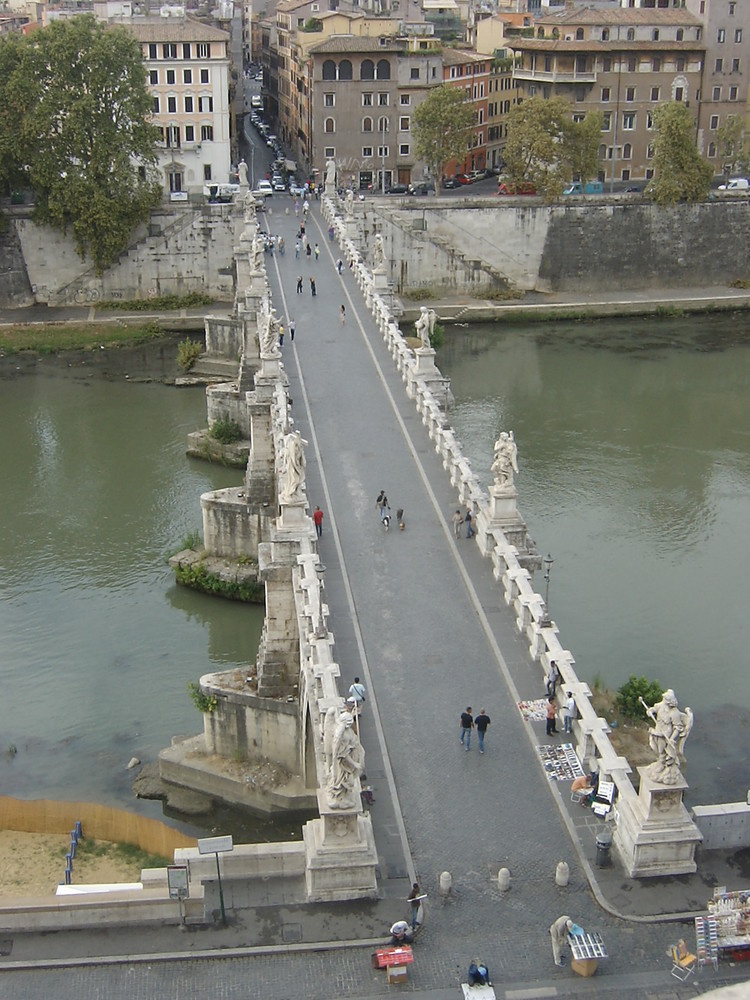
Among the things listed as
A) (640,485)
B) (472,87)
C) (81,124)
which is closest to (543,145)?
(472,87)

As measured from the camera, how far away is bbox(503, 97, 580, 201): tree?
2473 inches

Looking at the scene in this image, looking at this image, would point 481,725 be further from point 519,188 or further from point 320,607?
point 519,188

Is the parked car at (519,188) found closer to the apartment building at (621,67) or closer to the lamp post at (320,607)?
the apartment building at (621,67)

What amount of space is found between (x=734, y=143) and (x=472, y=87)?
15.4 meters

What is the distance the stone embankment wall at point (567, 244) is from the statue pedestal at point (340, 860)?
48415 millimetres

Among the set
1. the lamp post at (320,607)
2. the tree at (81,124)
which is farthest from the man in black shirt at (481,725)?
the tree at (81,124)

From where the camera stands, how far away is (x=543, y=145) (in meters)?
62.4

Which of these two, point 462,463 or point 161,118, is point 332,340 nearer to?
point 462,463

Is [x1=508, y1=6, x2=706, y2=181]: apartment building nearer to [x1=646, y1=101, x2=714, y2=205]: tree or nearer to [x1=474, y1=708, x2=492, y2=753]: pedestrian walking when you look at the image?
[x1=646, y1=101, x2=714, y2=205]: tree

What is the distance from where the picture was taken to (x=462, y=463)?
91.8ft

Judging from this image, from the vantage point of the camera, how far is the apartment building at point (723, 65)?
236ft

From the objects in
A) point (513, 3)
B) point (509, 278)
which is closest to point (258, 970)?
point (509, 278)

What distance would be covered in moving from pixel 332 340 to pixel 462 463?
43.0 ft

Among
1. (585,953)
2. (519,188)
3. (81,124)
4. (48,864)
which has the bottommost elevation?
(48,864)
